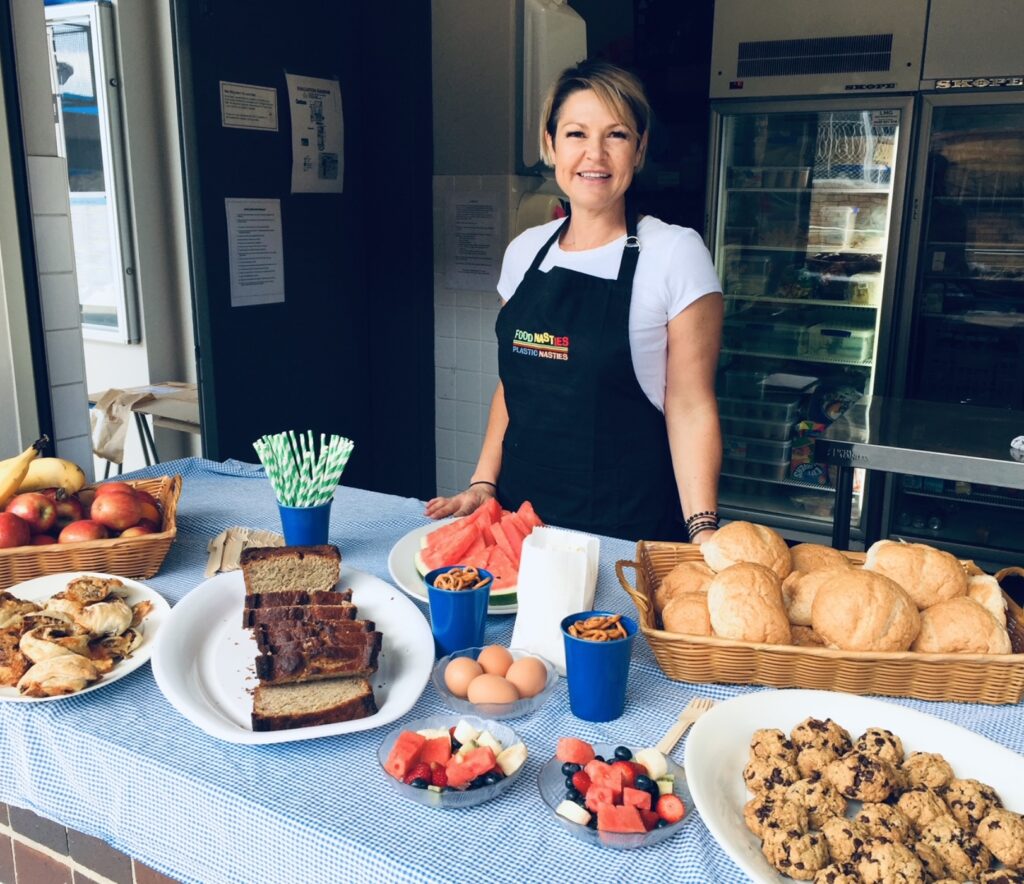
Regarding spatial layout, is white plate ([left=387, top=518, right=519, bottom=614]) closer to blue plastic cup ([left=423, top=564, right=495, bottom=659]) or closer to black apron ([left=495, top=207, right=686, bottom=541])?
blue plastic cup ([left=423, top=564, right=495, bottom=659])

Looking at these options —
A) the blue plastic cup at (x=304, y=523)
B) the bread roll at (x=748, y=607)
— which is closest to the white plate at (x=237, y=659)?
the blue plastic cup at (x=304, y=523)

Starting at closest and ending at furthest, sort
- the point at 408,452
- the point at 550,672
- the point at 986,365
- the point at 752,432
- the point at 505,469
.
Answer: the point at 550,672 < the point at 505,469 < the point at 986,365 < the point at 408,452 < the point at 752,432

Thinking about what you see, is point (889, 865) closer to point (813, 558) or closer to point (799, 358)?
point (813, 558)

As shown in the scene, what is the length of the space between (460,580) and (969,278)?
3576mm

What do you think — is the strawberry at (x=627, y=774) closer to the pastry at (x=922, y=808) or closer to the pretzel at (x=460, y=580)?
the pastry at (x=922, y=808)

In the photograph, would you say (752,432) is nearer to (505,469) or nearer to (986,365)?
(986,365)

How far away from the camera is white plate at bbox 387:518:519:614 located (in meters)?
1.61

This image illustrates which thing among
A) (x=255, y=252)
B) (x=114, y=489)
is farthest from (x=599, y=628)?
(x=255, y=252)

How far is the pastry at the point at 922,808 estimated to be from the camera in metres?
1.02

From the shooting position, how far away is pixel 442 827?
3.51 ft

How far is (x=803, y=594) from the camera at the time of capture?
1411mm

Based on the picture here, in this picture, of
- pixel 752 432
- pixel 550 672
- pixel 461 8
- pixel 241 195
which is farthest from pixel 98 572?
pixel 752 432

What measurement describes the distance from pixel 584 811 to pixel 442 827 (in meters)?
0.16

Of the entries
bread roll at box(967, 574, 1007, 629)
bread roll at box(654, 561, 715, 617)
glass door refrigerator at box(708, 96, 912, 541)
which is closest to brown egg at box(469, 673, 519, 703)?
bread roll at box(654, 561, 715, 617)
